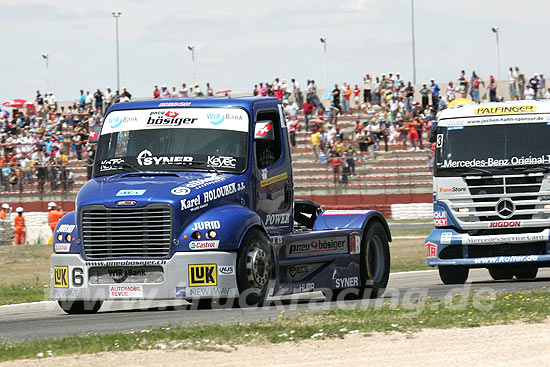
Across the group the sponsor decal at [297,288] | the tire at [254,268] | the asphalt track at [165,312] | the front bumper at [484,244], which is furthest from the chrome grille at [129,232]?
the front bumper at [484,244]

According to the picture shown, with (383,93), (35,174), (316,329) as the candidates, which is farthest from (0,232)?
(316,329)

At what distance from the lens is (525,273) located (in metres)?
17.8

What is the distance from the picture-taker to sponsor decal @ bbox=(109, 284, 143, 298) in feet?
37.1

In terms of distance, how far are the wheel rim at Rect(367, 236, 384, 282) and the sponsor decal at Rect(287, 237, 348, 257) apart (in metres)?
0.71

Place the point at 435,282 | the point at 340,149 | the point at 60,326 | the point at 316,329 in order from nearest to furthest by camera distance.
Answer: the point at 316,329
the point at 60,326
the point at 435,282
the point at 340,149

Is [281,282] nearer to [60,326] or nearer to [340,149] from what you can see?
[60,326]

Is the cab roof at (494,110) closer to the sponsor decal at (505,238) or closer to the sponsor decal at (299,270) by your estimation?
the sponsor decal at (505,238)

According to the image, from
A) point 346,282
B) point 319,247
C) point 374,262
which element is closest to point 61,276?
point 319,247

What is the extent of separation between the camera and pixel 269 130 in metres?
12.4

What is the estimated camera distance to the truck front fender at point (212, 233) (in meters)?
11.2

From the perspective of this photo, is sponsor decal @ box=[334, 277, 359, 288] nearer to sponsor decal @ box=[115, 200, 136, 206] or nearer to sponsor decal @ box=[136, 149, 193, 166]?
sponsor decal @ box=[136, 149, 193, 166]

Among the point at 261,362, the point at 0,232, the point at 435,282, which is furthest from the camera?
the point at 0,232

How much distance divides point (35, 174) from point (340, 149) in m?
11.9

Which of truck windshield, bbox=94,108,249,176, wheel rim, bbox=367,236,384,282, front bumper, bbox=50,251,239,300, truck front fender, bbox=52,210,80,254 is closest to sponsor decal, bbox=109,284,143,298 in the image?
front bumper, bbox=50,251,239,300
